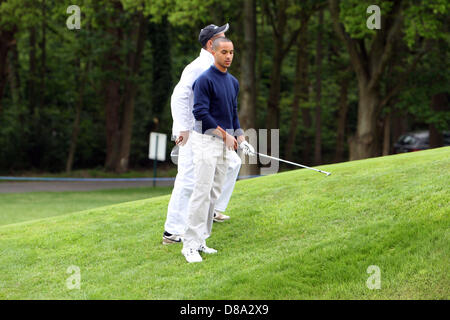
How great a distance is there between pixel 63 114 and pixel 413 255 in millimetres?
28464

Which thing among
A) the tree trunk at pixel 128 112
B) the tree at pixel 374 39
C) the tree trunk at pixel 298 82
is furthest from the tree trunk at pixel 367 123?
the tree trunk at pixel 128 112

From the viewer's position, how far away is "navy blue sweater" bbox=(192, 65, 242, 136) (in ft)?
19.2

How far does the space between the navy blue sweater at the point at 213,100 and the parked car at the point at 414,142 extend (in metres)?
22.1

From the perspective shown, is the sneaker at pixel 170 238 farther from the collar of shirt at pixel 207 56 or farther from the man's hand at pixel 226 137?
the collar of shirt at pixel 207 56

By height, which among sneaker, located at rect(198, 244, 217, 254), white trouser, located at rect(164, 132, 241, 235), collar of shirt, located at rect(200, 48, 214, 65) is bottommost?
sneaker, located at rect(198, 244, 217, 254)

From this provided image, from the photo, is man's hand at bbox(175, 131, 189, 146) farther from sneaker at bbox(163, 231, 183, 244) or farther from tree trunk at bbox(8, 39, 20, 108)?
tree trunk at bbox(8, 39, 20, 108)

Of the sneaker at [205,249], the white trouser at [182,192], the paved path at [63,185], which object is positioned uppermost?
the white trouser at [182,192]

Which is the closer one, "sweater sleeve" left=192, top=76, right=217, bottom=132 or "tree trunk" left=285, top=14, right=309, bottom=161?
"sweater sleeve" left=192, top=76, right=217, bottom=132

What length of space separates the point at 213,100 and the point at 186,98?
0.64 m

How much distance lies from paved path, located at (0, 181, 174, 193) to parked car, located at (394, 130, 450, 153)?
10.7 metres

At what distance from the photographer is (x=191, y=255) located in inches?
235

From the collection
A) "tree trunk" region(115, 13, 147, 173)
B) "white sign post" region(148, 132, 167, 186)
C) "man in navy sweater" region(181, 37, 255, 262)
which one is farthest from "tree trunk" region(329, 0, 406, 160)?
"man in navy sweater" region(181, 37, 255, 262)

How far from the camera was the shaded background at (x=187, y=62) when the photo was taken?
19.8 meters

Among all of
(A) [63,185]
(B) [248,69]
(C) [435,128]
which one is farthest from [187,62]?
(C) [435,128]
